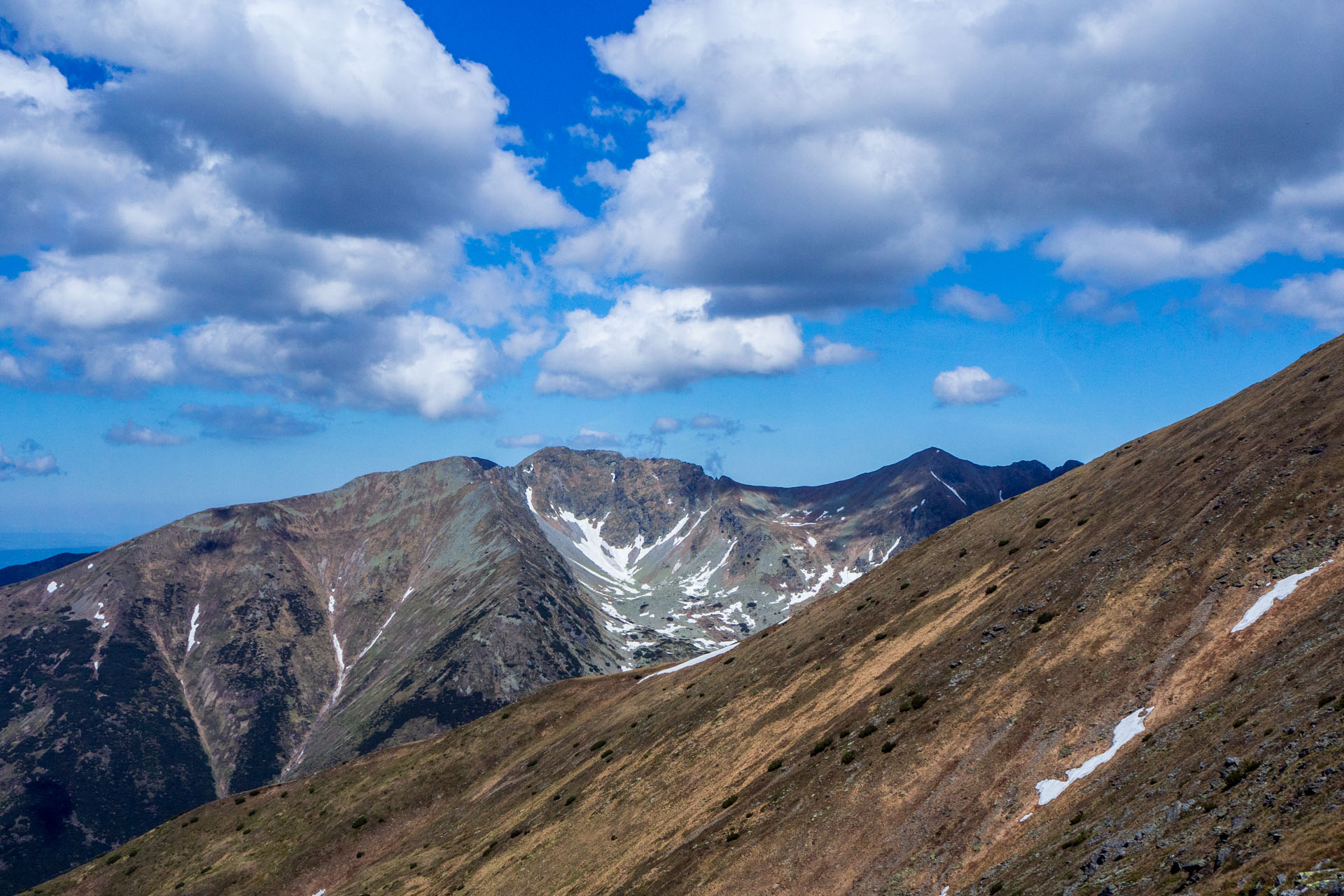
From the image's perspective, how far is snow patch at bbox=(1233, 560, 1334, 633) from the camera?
39.9 metres

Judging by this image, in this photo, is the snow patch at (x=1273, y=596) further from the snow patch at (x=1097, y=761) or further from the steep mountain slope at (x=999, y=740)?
the snow patch at (x=1097, y=761)

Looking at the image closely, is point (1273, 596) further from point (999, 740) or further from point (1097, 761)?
point (999, 740)

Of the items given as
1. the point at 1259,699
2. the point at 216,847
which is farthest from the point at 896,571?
the point at 216,847

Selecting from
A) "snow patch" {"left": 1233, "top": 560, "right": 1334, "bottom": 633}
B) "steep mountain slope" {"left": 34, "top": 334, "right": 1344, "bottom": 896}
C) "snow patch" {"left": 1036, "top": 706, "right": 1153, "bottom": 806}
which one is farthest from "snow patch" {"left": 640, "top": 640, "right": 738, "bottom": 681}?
"snow patch" {"left": 1233, "top": 560, "right": 1334, "bottom": 633}

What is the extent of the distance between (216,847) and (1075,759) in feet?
323

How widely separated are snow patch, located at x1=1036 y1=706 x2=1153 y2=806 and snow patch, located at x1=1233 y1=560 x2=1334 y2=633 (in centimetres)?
735

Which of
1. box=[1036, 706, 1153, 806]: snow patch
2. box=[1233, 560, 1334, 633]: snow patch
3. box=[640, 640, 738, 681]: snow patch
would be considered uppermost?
box=[1233, 560, 1334, 633]: snow patch

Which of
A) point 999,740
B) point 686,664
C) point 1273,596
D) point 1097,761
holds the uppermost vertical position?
point 1273,596

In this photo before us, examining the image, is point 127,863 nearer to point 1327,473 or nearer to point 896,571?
point 896,571

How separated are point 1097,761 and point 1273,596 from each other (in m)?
14.0

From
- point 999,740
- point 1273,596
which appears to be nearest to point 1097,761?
point 999,740

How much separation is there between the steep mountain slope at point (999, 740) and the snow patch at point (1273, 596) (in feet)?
0.51

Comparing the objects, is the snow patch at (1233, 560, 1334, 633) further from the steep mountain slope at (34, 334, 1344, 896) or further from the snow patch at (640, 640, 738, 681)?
the snow patch at (640, 640, 738, 681)

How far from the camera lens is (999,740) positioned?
4222cm
